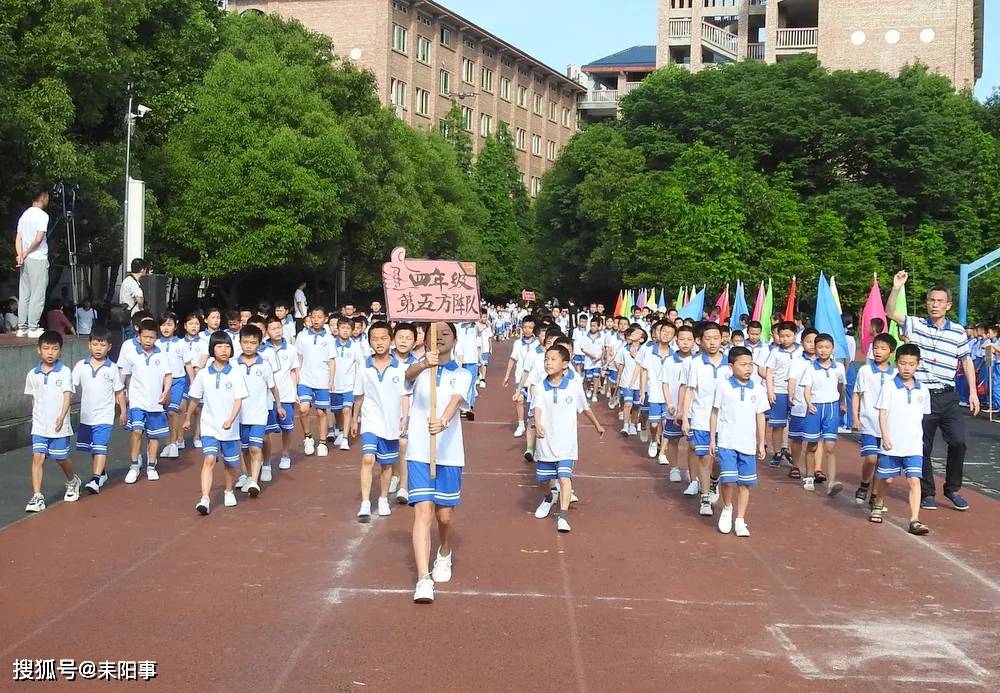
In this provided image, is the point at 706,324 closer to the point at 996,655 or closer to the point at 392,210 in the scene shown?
the point at 996,655

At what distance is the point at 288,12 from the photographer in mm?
63469

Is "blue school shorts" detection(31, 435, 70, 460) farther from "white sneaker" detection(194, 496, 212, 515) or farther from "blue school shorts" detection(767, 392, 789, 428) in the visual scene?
"blue school shorts" detection(767, 392, 789, 428)

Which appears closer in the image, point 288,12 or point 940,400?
point 940,400

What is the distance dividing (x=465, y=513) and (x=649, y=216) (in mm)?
33336

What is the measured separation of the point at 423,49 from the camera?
66688 mm

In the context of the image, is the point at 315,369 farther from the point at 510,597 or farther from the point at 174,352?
the point at 510,597

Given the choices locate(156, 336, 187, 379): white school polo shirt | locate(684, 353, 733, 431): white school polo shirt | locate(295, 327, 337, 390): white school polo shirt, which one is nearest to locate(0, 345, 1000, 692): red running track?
locate(684, 353, 733, 431): white school polo shirt

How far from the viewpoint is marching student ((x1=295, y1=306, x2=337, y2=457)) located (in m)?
14.3

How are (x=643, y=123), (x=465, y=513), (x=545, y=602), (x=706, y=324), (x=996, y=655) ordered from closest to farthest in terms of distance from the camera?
(x=996, y=655), (x=545, y=602), (x=465, y=513), (x=706, y=324), (x=643, y=123)

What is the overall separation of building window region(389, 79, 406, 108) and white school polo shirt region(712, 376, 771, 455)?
55.4 metres

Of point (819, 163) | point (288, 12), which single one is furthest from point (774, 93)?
point (288, 12)

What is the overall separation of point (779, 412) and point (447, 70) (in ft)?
193

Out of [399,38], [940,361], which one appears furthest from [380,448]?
[399,38]

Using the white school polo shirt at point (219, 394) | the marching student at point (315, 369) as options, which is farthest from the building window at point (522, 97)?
the white school polo shirt at point (219, 394)
